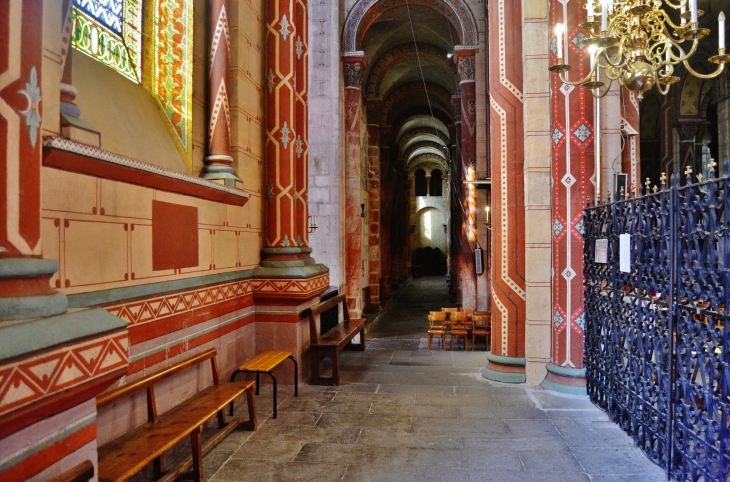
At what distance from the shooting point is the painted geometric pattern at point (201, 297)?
11.5 ft

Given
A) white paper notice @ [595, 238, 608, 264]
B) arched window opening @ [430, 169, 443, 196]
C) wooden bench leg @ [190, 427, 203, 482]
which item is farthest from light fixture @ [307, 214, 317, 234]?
arched window opening @ [430, 169, 443, 196]

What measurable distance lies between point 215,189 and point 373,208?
11.6 meters

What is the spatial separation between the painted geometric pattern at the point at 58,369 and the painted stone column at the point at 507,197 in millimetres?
4831

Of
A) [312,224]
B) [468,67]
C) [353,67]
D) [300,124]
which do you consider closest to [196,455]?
[300,124]

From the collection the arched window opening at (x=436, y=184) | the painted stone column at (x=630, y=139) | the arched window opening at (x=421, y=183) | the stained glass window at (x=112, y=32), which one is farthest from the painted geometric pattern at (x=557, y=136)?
the arched window opening at (x=436, y=184)

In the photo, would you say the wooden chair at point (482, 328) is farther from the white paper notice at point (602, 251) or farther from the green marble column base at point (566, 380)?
the white paper notice at point (602, 251)

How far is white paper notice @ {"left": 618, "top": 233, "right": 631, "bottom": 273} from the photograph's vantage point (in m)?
3.96

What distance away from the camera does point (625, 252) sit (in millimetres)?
4000

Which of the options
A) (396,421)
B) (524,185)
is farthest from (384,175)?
(396,421)

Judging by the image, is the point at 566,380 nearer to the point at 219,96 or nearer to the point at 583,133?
the point at 583,133

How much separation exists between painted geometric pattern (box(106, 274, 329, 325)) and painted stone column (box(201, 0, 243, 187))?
106cm

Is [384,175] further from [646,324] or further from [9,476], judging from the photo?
[9,476]

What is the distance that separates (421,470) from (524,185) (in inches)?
145

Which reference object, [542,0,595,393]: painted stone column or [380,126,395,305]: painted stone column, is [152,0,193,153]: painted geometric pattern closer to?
[542,0,595,393]: painted stone column
